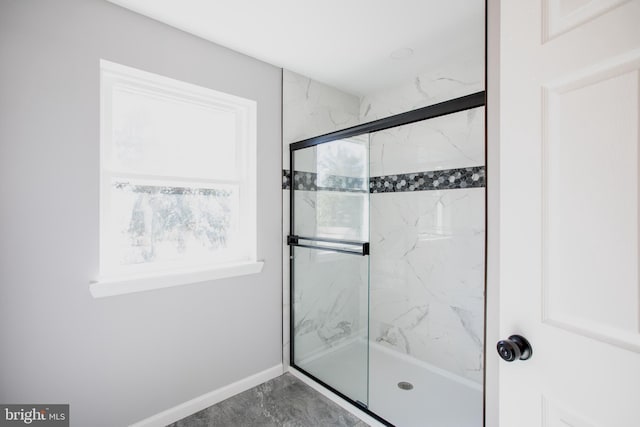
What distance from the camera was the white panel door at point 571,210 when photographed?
612 mm

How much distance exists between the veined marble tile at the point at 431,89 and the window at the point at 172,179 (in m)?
1.29

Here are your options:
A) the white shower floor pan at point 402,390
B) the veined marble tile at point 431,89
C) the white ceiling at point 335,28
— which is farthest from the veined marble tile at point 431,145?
the white shower floor pan at point 402,390

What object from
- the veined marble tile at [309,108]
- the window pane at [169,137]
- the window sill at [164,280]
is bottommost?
the window sill at [164,280]

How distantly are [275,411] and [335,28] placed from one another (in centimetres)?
251

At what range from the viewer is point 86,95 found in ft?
5.28

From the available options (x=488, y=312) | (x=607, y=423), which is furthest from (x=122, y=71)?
(x=607, y=423)

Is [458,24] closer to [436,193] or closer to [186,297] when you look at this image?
[436,193]

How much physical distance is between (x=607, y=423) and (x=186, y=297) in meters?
1.99

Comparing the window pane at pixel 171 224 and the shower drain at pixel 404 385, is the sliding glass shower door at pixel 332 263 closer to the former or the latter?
the shower drain at pixel 404 385

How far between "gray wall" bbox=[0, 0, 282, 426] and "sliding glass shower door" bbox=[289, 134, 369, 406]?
753mm

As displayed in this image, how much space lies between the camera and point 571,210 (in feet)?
2.31

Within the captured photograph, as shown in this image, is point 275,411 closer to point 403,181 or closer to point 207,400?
point 207,400

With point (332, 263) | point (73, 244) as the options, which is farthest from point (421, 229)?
point (73, 244)

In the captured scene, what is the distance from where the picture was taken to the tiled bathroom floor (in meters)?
1.89
